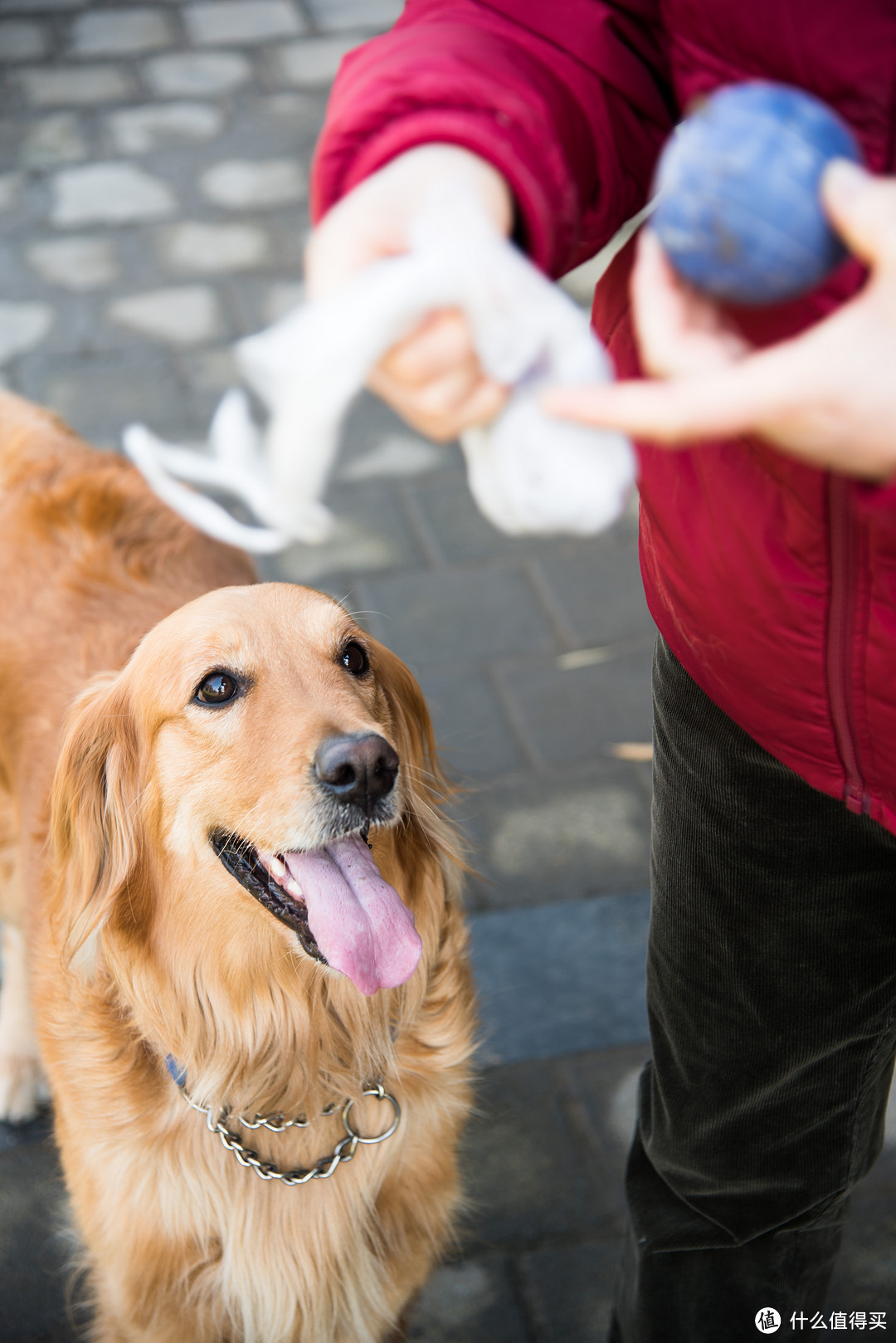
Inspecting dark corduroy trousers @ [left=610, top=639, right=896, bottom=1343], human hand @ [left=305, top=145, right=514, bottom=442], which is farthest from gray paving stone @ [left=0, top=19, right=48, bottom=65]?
human hand @ [left=305, top=145, right=514, bottom=442]

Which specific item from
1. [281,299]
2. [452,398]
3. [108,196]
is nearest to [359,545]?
[281,299]

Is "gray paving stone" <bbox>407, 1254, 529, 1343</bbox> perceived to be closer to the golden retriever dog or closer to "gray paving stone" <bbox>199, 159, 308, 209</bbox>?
the golden retriever dog

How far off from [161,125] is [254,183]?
643 mm

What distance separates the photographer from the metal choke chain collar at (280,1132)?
Answer: 182 cm

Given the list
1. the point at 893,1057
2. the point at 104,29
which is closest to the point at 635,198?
the point at 893,1057

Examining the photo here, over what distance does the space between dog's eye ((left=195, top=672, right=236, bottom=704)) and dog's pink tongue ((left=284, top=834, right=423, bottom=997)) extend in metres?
0.25

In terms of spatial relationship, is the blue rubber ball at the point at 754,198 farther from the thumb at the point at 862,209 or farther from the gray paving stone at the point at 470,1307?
the gray paving stone at the point at 470,1307

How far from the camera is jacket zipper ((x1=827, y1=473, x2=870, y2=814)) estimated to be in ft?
3.21

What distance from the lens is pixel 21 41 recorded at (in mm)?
5699

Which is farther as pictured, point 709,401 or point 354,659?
point 354,659

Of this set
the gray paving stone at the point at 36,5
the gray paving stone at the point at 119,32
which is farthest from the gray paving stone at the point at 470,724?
the gray paving stone at the point at 36,5

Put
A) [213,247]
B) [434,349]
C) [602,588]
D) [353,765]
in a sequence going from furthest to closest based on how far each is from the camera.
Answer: [213,247] < [602,588] < [353,765] < [434,349]

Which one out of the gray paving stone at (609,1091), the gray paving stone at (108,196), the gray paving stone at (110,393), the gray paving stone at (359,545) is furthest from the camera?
the gray paving stone at (108,196)

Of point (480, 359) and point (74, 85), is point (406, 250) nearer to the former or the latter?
point (480, 359)
